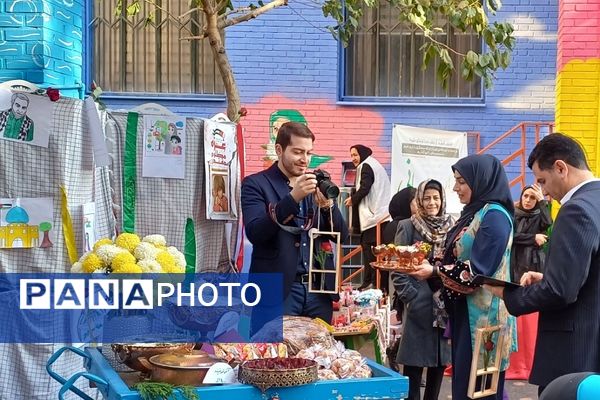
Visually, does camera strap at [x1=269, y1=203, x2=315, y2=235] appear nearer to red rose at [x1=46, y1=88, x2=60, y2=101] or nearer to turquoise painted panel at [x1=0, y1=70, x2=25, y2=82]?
red rose at [x1=46, y1=88, x2=60, y2=101]

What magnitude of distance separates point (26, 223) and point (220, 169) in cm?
138

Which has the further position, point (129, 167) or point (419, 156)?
point (419, 156)

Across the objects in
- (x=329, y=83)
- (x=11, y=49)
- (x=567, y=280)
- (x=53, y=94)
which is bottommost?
(x=567, y=280)

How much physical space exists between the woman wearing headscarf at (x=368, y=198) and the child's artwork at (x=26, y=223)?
5.25 meters

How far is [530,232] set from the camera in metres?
8.73

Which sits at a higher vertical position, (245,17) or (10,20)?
(245,17)

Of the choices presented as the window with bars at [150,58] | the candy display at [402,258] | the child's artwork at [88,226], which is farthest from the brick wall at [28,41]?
the window with bars at [150,58]

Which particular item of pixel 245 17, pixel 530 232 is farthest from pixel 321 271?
pixel 530 232

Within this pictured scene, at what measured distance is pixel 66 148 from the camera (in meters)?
5.05

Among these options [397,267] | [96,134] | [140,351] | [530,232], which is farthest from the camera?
[530,232]

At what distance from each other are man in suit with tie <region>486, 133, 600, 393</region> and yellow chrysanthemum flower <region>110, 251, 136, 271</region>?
1751 mm

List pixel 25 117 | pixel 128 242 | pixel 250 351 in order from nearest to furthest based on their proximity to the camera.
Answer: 1. pixel 250 351
2. pixel 128 242
3. pixel 25 117

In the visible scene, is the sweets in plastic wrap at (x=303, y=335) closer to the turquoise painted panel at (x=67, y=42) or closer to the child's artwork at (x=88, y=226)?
the child's artwork at (x=88, y=226)

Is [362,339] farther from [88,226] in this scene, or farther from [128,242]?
[88,226]
